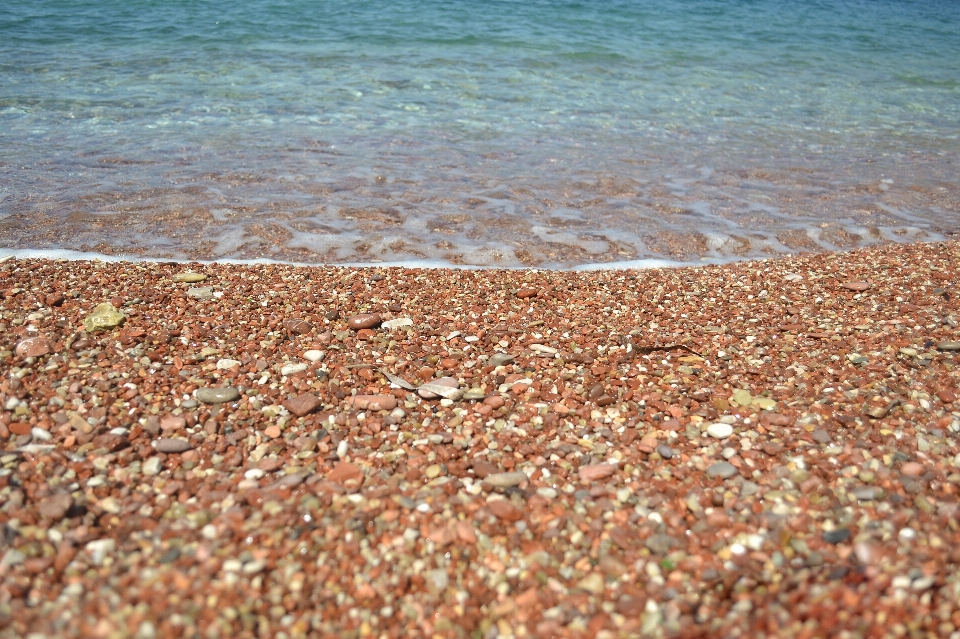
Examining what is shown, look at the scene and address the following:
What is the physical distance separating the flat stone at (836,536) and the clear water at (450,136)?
3.78m

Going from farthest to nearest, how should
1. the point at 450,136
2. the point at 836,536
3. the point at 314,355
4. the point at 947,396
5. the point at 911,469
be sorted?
1. the point at 450,136
2. the point at 314,355
3. the point at 947,396
4. the point at 911,469
5. the point at 836,536

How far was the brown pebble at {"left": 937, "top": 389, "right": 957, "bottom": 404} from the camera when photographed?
323cm

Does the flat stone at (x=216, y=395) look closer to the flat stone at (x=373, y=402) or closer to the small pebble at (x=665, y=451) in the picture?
the flat stone at (x=373, y=402)

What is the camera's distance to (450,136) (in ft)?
30.6

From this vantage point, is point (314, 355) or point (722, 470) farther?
point (314, 355)

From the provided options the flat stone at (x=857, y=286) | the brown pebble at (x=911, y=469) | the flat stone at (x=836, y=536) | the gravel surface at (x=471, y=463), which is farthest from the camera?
the flat stone at (x=857, y=286)

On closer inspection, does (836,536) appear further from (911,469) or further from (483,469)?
(483,469)

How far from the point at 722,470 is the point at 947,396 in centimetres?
124

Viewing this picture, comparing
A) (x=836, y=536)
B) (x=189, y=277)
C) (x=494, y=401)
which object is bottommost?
(x=189, y=277)

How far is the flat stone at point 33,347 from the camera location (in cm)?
350

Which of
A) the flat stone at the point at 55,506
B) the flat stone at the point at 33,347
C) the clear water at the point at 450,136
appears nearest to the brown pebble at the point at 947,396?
the clear water at the point at 450,136

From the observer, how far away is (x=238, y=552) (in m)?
2.38

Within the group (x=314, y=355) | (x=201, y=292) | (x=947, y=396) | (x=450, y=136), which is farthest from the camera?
(x=450, y=136)

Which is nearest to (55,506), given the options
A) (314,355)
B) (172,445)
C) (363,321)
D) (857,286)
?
(172,445)
